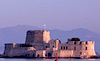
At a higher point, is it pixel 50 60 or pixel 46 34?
pixel 46 34

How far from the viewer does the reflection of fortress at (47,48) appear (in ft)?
249

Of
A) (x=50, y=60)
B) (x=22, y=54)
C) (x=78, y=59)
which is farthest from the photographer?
(x=22, y=54)

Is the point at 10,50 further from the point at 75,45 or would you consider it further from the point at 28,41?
the point at 75,45

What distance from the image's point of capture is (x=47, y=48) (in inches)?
3051

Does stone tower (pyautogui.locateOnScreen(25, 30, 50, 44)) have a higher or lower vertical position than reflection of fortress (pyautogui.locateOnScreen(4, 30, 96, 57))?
higher

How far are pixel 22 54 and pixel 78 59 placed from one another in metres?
11.2

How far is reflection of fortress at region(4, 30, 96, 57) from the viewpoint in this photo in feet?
249

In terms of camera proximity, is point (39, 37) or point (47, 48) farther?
point (39, 37)

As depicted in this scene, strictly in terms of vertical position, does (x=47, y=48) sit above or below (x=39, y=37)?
below

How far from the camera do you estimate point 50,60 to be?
2697 inches

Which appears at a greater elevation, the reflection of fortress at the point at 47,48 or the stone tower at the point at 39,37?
the stone tower at the point at 39,37

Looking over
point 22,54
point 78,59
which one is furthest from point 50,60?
point 22,54

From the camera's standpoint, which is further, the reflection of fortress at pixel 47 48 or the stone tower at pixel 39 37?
the stone tower at pixel 39 37

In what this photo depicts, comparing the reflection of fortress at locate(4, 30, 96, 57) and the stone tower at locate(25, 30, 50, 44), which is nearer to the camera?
the reflection of fortress at locate(4, 30, 96, 57)
